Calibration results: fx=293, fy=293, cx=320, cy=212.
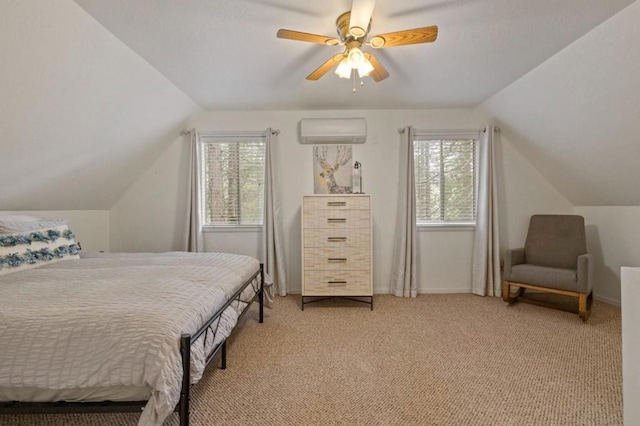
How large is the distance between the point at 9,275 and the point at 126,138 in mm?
1551

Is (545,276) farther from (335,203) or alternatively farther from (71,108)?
(71,108)

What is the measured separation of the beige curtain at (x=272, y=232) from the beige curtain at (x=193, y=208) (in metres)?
0.81

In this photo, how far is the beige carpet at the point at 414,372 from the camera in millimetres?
1569

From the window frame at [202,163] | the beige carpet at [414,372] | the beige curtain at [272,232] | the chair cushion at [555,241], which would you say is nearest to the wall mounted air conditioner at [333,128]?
the beige curtain at [272,232]

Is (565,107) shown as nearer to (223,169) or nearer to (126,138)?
(223,169)

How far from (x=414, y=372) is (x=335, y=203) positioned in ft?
5.81

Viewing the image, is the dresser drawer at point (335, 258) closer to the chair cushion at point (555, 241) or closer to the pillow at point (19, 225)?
the chair cushion at point (555, 241)

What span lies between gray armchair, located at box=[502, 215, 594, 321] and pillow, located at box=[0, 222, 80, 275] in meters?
4.36

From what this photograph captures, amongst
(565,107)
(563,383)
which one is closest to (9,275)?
(563,383)

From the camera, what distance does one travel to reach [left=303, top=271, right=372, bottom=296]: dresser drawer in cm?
317

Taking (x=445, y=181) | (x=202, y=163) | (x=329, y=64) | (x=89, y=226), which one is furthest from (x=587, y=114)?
(x=89, y=226)

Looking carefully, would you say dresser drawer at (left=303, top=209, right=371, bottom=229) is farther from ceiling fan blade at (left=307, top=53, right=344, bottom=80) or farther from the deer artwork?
ceiling fan blade at (left=307, top=53, right=344, bottom=80)

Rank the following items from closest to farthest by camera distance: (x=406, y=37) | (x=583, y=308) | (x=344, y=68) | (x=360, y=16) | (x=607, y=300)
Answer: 1. (x=360, y=16)
2. (x=406, y=37)
3. (x=344, y=68)
4. (x=583, y=308)
5. (x=607, y=300)

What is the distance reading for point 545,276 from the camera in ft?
9.78
